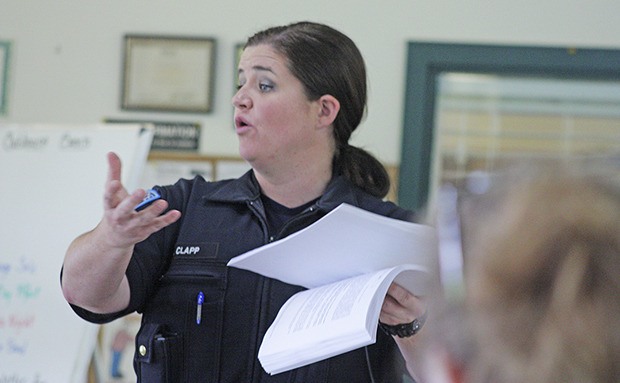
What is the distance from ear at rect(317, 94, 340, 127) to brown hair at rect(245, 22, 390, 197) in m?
0.01

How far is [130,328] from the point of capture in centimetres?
369

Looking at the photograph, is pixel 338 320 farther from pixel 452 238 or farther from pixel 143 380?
pixel 452 238

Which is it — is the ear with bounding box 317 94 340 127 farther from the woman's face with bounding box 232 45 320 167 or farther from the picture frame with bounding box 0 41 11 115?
the picture frame with bounding box 0 41 11 115

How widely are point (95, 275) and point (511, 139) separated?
287 cm

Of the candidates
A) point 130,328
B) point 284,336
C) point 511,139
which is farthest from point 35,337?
point 511,139

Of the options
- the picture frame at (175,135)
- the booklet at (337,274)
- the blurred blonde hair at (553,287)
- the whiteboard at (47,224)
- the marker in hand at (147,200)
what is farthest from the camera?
the picture frame at (175,135)

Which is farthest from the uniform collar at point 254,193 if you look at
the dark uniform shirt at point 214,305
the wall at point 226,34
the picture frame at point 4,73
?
the picture frame at point 4,73

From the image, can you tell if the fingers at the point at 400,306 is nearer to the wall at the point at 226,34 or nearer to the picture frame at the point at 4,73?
the wall at the point at 226,34

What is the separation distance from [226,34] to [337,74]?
2023 millimetres

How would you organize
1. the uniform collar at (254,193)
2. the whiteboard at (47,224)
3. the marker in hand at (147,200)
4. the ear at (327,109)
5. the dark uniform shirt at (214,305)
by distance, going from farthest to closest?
the whiteboard at (47,224) → the ear at (327,109) → the uniform collar at (254,193) → the dark uniform shirt at (214,305) → the marker in hand at (147,200)

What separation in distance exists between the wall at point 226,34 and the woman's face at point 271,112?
6.34 ft

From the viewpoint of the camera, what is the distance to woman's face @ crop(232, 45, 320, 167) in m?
1.74

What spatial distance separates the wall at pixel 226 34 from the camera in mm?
3738

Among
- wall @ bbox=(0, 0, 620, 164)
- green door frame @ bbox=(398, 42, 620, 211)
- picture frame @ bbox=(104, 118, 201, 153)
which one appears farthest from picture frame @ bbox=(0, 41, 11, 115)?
green door frame @ bbox=(398, 42, 620, 211)
